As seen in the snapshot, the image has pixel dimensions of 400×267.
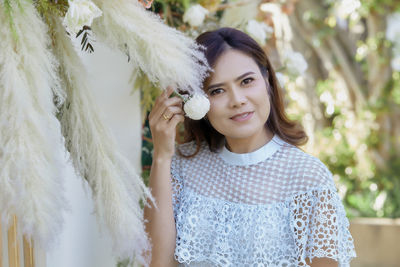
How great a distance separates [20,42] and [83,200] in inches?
36.2

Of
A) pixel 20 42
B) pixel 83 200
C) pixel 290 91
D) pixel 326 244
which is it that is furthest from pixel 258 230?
pixel 290 91

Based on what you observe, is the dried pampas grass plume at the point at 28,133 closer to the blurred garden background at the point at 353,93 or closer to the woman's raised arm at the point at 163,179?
the woman's raised arm at the point at 163,179

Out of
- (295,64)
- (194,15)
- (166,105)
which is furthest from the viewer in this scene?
(295,64)

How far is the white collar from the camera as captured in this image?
1412mm

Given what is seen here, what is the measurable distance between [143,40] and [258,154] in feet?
2.34

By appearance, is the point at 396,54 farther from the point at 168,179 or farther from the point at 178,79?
the point at 178,79

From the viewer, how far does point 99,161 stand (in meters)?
0.81

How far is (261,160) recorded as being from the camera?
1409 millimetres

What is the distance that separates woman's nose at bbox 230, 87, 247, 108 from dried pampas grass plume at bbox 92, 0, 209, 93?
45cm

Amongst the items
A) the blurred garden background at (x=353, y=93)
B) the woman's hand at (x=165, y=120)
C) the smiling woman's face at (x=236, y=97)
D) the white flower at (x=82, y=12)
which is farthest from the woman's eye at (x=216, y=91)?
the blurred garden background at (x=353, y=93)

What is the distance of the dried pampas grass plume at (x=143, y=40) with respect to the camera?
785 millimetres

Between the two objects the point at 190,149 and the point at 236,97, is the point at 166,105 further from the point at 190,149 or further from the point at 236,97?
the point at 190,149

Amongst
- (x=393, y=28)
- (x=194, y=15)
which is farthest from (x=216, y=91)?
(x=393, y=28)

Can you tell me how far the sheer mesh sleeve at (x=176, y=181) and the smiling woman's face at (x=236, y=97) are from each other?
0.82ft
